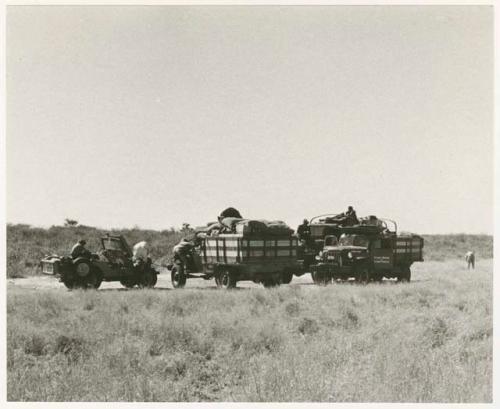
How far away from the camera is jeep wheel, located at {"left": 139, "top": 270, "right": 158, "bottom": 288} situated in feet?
61.1

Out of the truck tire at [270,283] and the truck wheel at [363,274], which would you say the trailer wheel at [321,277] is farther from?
the truck tire at [270,283]

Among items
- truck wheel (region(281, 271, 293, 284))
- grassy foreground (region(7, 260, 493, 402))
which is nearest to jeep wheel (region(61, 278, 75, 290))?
grassy foreground (region(7, 260, 493, 402))

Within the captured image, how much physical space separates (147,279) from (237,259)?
9.33 ft

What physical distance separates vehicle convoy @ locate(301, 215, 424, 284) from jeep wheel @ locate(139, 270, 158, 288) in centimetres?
483

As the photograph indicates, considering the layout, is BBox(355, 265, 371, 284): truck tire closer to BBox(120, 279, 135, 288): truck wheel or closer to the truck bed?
the truck bed

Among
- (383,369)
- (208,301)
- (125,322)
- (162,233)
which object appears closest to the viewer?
(383,369)

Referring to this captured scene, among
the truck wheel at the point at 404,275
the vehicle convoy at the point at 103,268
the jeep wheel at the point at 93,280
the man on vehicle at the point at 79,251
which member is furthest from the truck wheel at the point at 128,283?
the truck wheel at the point at 404,275

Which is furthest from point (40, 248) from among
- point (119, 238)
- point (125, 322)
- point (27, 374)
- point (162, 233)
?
point (27, 374)

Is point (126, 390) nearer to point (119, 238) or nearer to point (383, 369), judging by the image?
point (383, 369)

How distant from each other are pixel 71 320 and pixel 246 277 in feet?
22.8

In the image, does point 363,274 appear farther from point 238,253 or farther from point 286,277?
point 238,253

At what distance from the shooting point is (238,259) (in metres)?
17.7

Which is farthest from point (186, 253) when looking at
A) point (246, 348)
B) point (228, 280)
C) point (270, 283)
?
point (246, 348)

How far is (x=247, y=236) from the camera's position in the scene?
17.8 m
